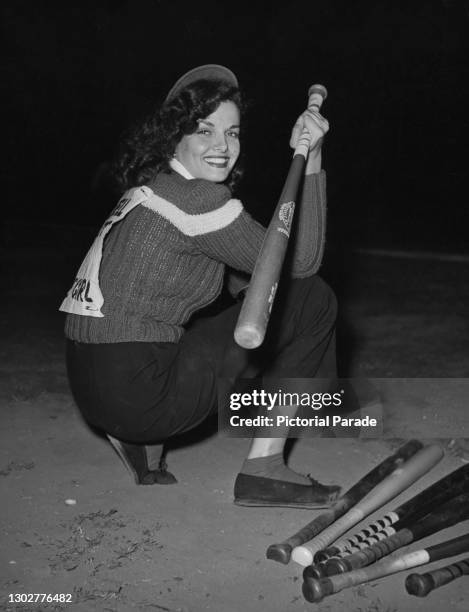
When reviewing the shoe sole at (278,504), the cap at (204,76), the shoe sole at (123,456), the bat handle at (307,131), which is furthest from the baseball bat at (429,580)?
the cap at (204,76)

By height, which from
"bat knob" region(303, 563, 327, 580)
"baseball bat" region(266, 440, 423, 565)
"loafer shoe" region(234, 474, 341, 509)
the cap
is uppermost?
the cap

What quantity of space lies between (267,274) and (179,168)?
87cm

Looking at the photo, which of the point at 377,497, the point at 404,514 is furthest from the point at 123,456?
the point at 404,514

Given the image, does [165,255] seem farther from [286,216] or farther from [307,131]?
[307,131]

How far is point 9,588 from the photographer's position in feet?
8.21

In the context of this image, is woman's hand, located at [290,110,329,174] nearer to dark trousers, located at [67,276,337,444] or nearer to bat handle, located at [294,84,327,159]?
bat handle, located at [294,84,327,159]

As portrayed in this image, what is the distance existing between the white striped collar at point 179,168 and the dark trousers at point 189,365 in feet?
1.75

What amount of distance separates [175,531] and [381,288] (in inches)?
209

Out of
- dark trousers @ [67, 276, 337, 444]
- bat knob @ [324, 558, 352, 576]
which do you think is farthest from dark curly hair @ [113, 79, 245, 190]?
bat knob @ [324, 558, 352, 576]

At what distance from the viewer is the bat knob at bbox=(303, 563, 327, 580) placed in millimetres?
2496

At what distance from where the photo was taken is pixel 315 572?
8.21 ft

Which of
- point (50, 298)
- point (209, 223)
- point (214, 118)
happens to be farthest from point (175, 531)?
point (50, 298)

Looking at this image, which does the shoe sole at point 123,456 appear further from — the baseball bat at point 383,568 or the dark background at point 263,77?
the dark background at point 263,77

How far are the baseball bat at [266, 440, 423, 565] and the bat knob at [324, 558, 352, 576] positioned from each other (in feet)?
0.71
